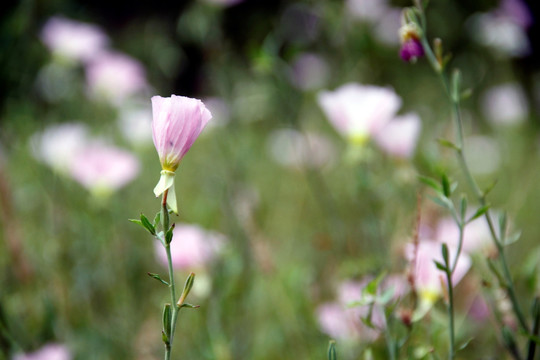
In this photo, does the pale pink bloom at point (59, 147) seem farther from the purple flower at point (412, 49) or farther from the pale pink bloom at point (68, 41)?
the purple flower at point (412, 49)

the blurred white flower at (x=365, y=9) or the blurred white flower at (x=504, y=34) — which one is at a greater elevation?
the blurred white flower at (x=365, y=9)

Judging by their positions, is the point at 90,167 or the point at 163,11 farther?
the point at 163,11

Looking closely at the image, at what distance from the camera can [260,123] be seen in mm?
3426

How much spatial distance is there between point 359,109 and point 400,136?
0.09 m

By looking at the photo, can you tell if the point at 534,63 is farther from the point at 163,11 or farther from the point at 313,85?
the point at 163,11

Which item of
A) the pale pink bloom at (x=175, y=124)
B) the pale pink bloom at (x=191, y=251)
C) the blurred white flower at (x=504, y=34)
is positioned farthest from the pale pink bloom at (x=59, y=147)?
the blurred white flower at (x=504, y=34)

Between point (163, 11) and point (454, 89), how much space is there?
456 centimetres

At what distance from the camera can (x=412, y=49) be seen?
0.59 meters

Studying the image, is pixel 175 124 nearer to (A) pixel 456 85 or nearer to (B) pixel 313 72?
(A) pixel 456 85

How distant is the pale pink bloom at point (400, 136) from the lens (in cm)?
89

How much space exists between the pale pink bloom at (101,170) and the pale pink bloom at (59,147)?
0.09 m

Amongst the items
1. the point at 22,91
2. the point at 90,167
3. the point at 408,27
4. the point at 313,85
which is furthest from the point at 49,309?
the point at 313,85

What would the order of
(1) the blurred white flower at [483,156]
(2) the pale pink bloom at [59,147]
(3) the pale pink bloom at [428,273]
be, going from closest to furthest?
(3) the pale pink bloom at [428,273]
(2) the pale pink bloom at [59,147]
(1) the blurred white flower at [483,156]

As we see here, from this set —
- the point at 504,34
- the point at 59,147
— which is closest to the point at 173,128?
the point at 59,147
